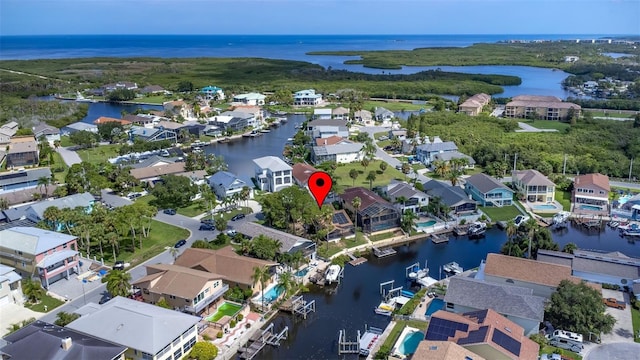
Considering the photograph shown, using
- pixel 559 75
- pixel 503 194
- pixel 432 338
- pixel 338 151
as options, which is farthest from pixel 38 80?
pixel 559 75

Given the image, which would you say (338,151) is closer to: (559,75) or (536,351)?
A: (536,351)

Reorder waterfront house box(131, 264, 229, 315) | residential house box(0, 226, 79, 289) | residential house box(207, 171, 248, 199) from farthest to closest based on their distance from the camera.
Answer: residential house box(207, 171, 248, 199) → residential house box(0, 226, 79, 289) → waterfront house box(131, 264, 229, 315)

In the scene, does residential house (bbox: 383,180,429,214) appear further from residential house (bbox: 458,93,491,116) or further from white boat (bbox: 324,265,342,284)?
residential house (bbox: 458,93,491,116)

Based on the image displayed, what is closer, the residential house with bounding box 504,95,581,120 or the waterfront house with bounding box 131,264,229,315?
the waterfront house with bounding box 131,264,229,315

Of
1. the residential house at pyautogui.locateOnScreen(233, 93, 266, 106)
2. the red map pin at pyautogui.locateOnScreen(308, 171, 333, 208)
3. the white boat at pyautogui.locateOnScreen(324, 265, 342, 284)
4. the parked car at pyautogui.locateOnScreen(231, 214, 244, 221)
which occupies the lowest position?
the white boat at pyautogui.locateOnScreen(324, 265, 342, 284)

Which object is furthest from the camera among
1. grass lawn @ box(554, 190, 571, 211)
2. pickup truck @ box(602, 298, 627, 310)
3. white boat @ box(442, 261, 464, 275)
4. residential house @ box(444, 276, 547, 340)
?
grass lawn @ box(554, 190, 571, 211)

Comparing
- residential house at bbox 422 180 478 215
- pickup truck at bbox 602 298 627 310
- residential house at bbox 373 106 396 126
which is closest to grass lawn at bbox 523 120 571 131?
residential house at bbox 373 106 396 126

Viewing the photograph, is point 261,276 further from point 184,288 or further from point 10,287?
point 10,287
